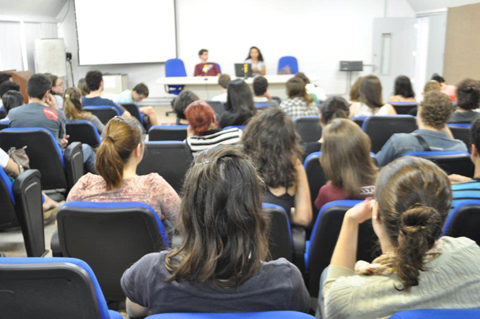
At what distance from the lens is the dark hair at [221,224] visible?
1168mm

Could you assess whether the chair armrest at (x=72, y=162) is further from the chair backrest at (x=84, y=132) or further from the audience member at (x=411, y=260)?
the audience member at (x=411, y=260)

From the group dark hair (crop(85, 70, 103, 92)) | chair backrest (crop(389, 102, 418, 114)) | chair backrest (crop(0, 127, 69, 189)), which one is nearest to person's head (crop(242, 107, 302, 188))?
chair backrest (crop(0, 127, 69, 189))

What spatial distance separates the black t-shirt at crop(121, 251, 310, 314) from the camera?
1.16m

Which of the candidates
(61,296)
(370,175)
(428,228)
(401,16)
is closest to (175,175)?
(370,175)

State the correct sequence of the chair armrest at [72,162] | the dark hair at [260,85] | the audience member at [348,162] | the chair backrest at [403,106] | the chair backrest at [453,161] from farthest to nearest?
the dark hair at [260,85]
the chair backrest at [403,106]
the chair armrest at [72,162]
the chair backrest at [453,161]
the audience member at [348,162]

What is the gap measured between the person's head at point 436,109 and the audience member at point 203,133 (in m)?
1.23

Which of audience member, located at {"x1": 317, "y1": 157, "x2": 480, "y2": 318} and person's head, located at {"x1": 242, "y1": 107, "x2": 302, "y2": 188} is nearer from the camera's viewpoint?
audience member, located at {"x1": 317, "y1": 157, "x2": 480, "y2": 318}

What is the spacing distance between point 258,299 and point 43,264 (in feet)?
1.79

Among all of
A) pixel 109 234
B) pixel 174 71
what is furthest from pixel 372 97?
pixel 174 71

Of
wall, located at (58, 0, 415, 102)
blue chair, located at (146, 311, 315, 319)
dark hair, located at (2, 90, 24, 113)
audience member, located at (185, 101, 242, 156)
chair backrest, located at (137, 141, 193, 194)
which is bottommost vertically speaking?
chair backrest, located at (137, 141, 193, 194)

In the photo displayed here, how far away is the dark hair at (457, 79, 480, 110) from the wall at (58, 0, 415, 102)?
6455 millimetres

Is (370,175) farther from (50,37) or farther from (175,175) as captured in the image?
(50,37)

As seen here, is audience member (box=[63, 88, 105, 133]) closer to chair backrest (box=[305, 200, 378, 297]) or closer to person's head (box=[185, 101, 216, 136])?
person's head (box=[185, 101, 216, 136])

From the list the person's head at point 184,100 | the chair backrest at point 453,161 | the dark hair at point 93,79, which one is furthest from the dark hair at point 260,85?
the chair backrest at point 453,161
